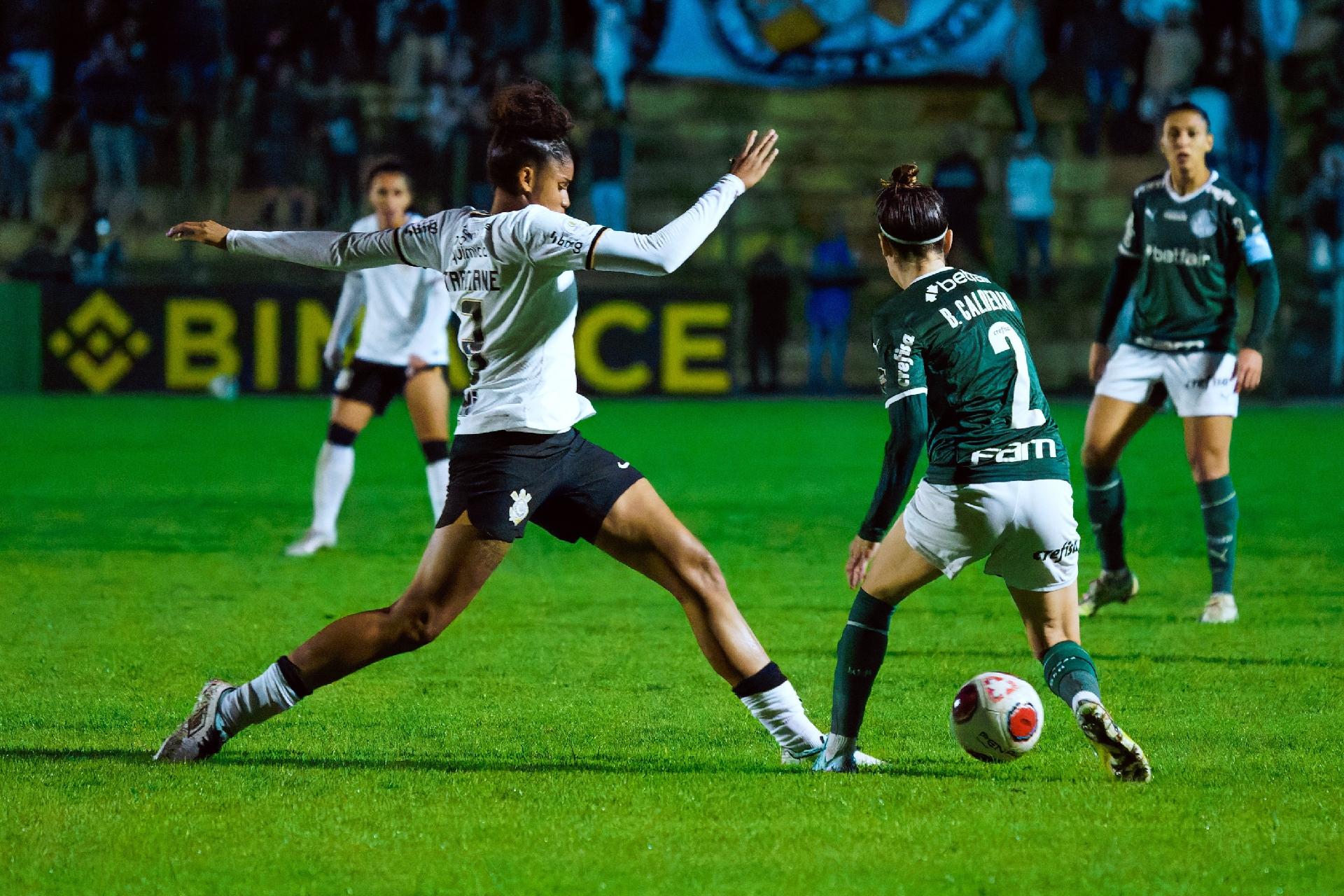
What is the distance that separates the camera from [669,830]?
446cm

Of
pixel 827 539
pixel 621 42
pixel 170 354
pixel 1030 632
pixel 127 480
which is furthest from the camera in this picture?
pixel 621 42

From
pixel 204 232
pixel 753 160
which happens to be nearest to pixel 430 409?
pixel 204 232

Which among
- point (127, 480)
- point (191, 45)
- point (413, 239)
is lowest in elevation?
point (127, 480)

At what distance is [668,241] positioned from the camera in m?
4.57

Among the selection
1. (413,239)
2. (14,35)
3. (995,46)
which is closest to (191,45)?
(14,35)

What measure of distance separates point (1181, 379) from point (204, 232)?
4.55 metres

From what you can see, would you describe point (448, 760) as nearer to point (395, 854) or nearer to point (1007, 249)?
point (395, 854)

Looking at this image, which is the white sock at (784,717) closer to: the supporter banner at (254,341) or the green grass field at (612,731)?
the green grass field at (612,731)

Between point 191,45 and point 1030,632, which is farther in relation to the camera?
point 191,45

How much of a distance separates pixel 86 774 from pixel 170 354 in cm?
1691

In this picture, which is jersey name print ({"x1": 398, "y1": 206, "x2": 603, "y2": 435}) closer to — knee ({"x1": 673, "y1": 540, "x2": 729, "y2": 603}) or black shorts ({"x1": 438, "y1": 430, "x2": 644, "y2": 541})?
black shorts ({"x1": 438, "y1": 430, "x2": 644, "y2": 541})

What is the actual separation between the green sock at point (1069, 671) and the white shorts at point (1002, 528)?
0.64 feet

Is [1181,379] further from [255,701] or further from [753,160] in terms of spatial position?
[255,701]

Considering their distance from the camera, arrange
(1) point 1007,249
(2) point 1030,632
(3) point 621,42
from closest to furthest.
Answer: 1. (2) point 1030,632
2. (1) point 1007,249
3. (3) point 621,42
